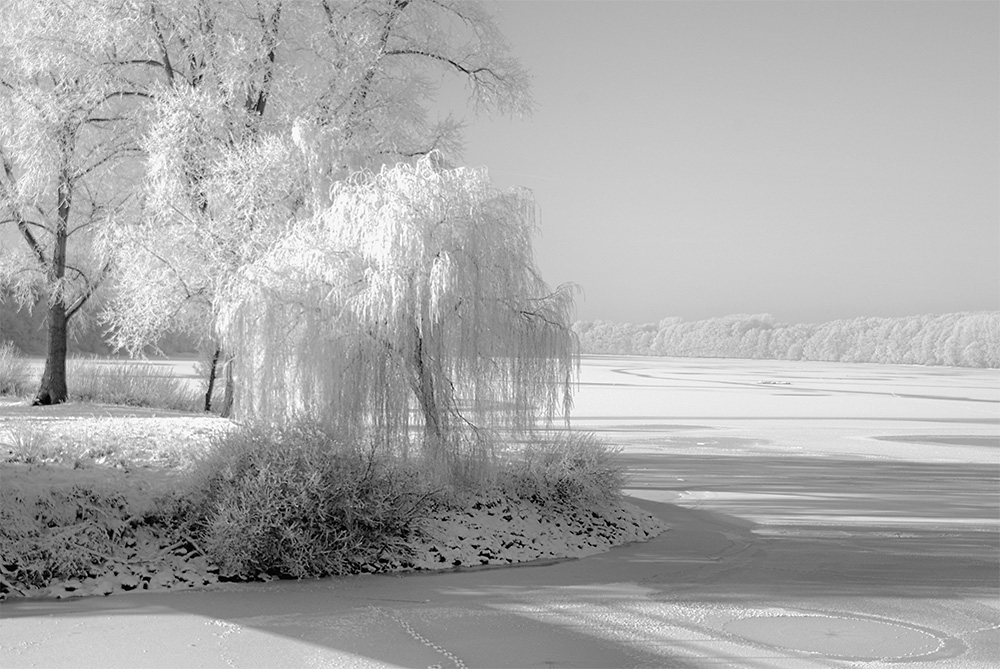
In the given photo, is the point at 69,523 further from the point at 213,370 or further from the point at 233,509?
the point at 213,370

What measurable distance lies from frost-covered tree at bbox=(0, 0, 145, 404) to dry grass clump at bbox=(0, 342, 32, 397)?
3.22 m

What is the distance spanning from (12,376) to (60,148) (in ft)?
23.3

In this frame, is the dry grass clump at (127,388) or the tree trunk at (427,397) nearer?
the tree trunk at (427,397)

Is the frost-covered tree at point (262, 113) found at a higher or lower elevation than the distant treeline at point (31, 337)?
higher

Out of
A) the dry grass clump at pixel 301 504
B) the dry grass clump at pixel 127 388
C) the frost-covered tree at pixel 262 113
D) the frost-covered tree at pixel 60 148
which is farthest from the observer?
the dry grass clump at pixel 127 388

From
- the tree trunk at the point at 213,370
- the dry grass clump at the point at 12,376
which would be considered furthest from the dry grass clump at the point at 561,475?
the dry grass clump at the point at 12,376

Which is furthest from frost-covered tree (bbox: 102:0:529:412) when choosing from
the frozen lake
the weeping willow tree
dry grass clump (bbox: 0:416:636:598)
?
the frozen lake

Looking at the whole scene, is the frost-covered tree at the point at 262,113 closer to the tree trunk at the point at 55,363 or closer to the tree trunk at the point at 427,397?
the tree trunk at the point at 55,363

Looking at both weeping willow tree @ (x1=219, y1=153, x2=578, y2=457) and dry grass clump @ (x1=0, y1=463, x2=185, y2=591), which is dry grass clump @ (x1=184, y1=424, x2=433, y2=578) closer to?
dry grass clump @ (x1=0, y1=463, x2=185, y2=591)

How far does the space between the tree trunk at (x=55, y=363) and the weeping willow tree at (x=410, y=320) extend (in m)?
7.64

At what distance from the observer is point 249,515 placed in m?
8.30

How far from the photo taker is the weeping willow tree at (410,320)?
10031mm

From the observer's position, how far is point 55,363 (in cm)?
1711

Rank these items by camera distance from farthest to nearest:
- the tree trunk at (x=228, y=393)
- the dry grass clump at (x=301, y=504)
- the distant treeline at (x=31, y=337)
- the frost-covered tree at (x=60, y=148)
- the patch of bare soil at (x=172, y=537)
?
the distant treeline at (x=31, y=337), the frost-covered tree at (x=60, y=148), the tree trunk at (x=228, y=393), the dry grass clump at (x=301, y=504), the patch of bare soil at (x=172, y=537)
